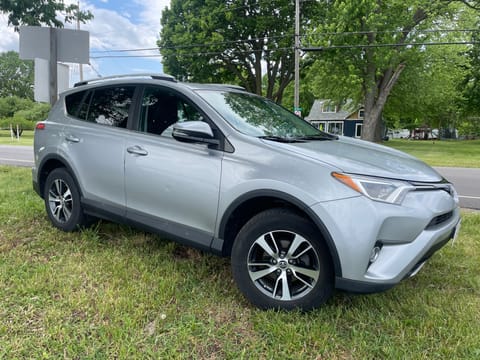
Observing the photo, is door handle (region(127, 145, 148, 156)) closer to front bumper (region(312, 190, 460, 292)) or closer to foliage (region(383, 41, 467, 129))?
front bumper (region(312, 190, 460, 292))

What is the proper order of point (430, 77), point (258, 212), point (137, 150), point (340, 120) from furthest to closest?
point (340, 120)
point (430, 77)
point (137, 150)
point (258, 212)

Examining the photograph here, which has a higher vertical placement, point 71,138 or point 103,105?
point 103,105

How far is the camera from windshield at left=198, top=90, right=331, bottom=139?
9.84ft

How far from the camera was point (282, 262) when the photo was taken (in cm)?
254

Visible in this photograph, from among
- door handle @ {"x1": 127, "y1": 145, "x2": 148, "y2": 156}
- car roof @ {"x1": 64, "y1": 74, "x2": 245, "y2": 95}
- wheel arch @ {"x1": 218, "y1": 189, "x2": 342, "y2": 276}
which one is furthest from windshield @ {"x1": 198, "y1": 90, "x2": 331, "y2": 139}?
door handle @ {"x1": 127, "y1": 145, "x2": 148, "y2": 156}

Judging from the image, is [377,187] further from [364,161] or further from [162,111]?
[162,111]

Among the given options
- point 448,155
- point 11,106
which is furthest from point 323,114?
point 11,106

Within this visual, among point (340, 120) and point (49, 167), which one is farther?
point (340, 120)

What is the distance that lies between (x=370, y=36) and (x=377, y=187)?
1964cm

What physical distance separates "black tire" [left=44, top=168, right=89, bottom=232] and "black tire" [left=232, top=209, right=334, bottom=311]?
2.09 meters

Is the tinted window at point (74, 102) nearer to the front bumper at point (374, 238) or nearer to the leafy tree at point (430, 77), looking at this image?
the front bumper at point (374, 238)

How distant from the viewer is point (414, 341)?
7.55ft

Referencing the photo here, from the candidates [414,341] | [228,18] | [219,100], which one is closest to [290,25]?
[228,18]

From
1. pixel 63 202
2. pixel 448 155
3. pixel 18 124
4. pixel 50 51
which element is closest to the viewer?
pixel 63 202
